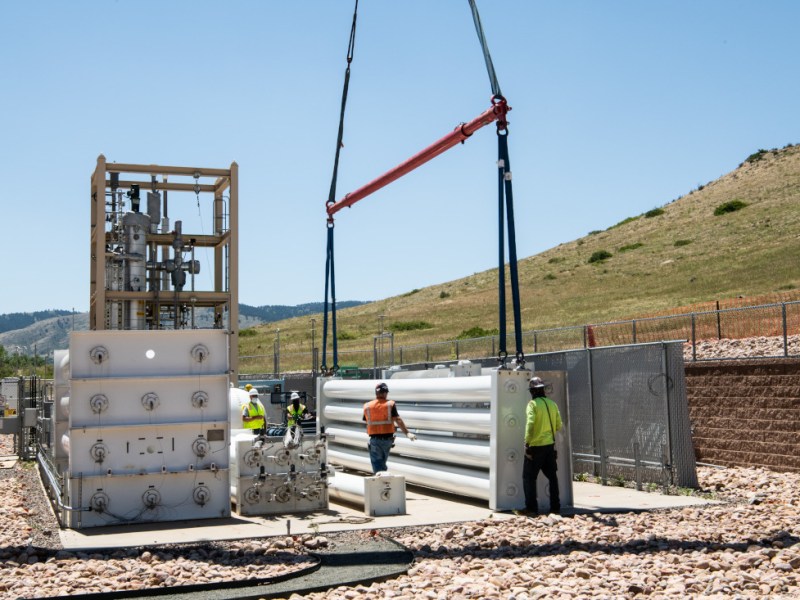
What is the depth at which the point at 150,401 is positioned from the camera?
1251 cm

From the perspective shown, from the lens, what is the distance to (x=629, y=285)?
66.3 meters

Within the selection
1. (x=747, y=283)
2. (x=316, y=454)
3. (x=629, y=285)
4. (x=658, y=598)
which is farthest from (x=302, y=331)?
(x=658, y=598)

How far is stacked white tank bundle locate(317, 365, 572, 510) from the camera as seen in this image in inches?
518

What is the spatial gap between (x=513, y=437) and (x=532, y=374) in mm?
905

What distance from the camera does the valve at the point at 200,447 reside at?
12.6m

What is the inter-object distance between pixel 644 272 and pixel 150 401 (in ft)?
203

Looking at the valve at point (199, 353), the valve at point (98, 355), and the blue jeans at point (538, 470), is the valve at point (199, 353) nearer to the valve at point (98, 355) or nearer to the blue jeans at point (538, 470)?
the valve at point (98, 355)

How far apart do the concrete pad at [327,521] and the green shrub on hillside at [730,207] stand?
75.8 meters

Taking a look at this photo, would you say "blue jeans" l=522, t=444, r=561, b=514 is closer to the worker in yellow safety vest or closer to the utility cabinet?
the utility cabinet

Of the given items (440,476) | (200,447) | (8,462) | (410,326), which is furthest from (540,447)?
(410,326)

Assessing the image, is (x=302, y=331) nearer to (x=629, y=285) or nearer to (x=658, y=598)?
(x=629, y=285)

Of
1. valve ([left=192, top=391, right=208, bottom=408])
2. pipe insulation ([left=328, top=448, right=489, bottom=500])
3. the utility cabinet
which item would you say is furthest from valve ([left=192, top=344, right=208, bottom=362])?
pipe insulation ([left=328, top=448, right=489, bottom=500])

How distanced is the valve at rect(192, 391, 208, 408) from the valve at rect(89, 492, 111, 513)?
1.59 m

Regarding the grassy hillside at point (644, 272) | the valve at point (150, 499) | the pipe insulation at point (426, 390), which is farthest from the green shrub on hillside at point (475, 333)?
the valve at point (150, 499)
